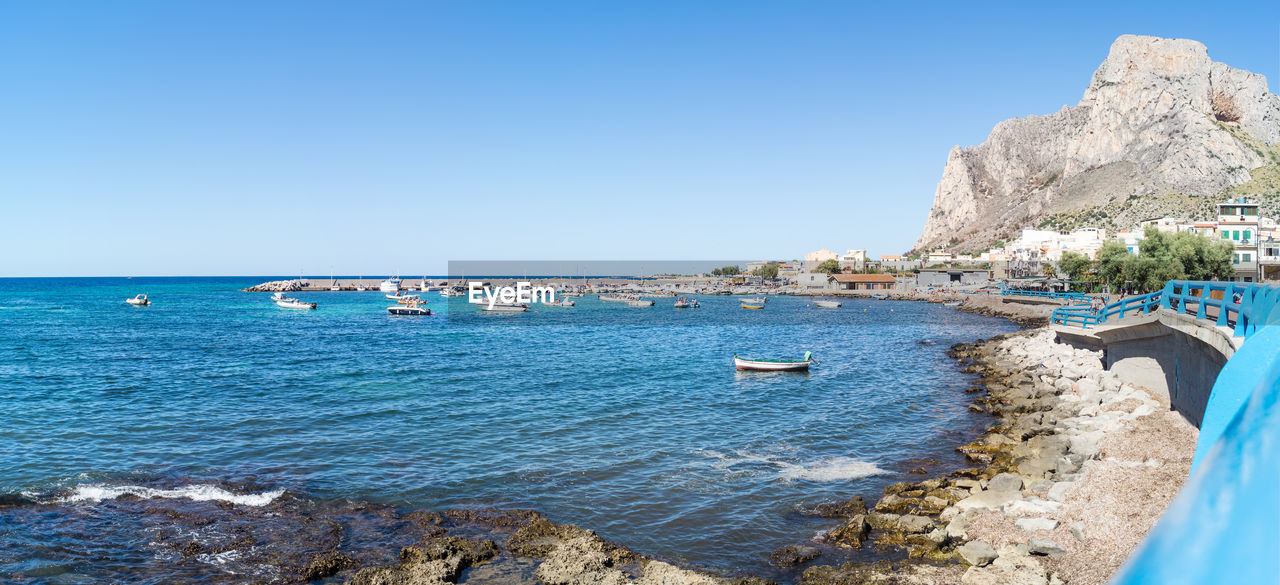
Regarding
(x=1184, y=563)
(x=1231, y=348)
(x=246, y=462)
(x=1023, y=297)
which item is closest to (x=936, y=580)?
(x=1231, y=348)

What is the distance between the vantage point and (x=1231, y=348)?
14961 millimetres

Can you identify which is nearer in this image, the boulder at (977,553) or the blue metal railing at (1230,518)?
the blue metal railing at (1230,518)

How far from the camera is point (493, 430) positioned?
29.5 meters

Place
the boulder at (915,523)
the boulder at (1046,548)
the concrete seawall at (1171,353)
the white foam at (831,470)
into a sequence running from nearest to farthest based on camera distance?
the boulder at (1046,548) → the boulder at (915,523) → the concrete seawall at (1171,353) → the white foam at (831,470)

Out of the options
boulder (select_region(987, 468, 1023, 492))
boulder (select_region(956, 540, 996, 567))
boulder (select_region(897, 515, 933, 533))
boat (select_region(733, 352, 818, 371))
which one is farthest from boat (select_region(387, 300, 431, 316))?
boulder (select_region(956, 540, 996, 567))

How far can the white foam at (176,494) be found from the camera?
66.3 ft

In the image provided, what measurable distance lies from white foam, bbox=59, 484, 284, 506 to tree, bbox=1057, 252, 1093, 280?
113695 millimetres

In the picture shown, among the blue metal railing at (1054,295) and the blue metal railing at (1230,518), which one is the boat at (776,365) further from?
the blue metal railing at (1054,295)

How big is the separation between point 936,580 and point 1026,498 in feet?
16.7

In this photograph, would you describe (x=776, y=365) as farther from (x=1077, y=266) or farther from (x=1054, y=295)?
(x=1077, y=266)

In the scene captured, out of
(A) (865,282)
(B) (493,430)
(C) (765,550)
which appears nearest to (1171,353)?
(C) (765,550)

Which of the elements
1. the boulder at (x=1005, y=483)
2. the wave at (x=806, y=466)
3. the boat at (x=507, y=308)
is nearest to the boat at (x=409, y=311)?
the boat at (x=507, y=308)

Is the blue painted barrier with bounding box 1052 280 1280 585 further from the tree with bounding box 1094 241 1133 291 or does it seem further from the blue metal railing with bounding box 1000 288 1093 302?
the blue metal railing with bounding box 1000 288 1093 302

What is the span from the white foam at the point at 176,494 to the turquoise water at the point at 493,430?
0.36ft
